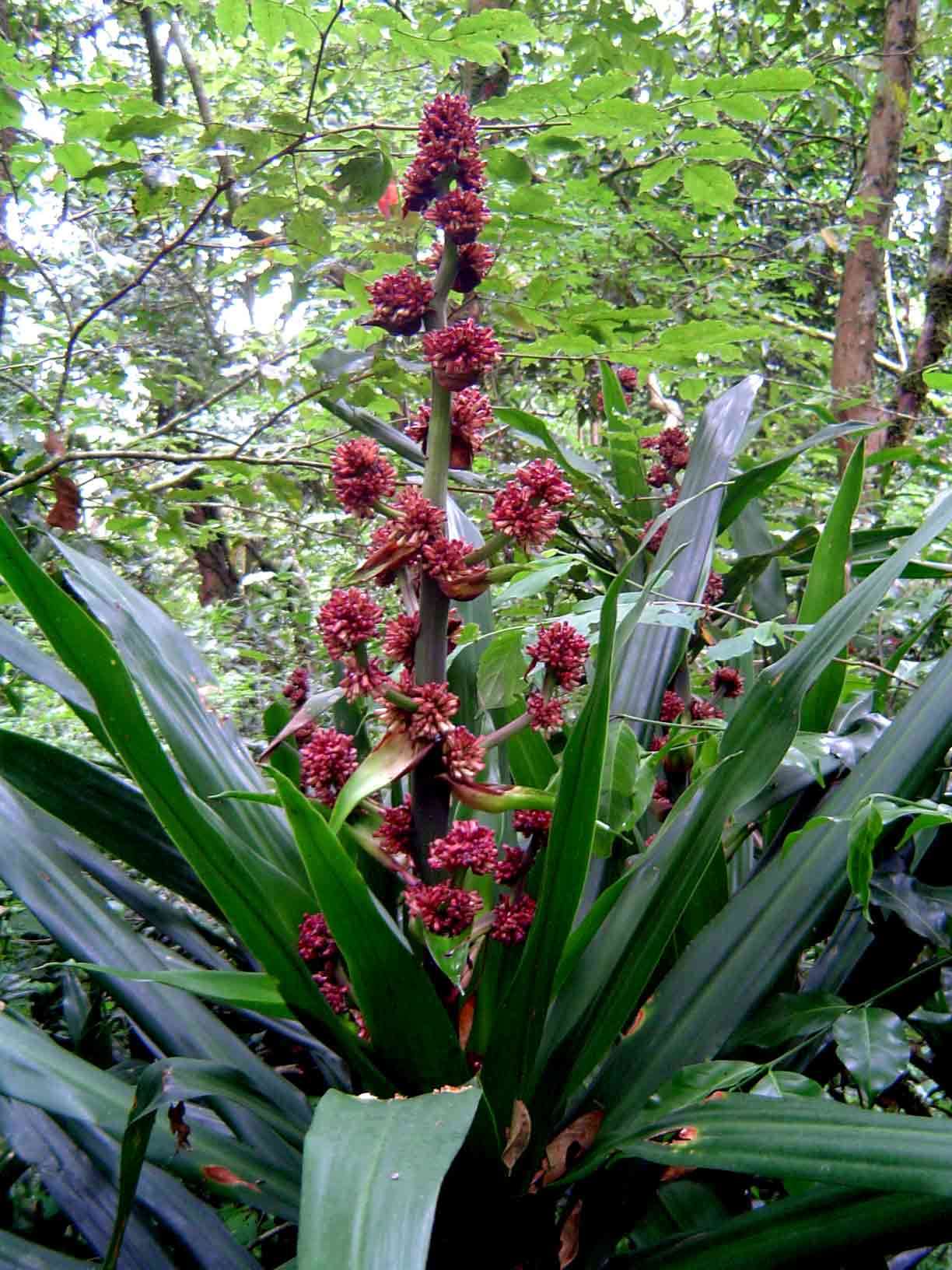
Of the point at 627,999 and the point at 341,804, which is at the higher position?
the point at 341,804

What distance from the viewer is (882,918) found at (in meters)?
1.02

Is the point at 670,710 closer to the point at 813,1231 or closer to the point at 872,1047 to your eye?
the point at 872,1047

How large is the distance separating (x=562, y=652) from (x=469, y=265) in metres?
0.44

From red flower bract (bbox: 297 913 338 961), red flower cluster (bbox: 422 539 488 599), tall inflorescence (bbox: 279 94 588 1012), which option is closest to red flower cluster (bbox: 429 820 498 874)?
tall inflorescence (bbox: 279 94 588 1012)

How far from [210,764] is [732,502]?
3.01 feet

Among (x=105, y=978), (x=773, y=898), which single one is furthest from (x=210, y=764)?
(x=773, y=898)

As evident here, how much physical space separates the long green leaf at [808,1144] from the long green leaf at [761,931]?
0.16 metres

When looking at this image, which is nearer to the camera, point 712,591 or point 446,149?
point 446,149

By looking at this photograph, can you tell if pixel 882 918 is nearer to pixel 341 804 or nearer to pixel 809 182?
pixel 341 804

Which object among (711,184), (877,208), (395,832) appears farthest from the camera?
(877,208)

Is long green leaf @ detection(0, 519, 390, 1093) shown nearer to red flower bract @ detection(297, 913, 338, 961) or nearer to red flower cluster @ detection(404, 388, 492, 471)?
red flower bract @ detection(297, 913, 338, 961)

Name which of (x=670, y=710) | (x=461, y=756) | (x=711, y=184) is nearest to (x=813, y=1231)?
(x=461, y=756)

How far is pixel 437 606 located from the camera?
978 millimetres

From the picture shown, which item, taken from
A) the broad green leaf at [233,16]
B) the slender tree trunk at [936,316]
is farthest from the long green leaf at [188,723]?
the slender tree trunk at [936,316]
